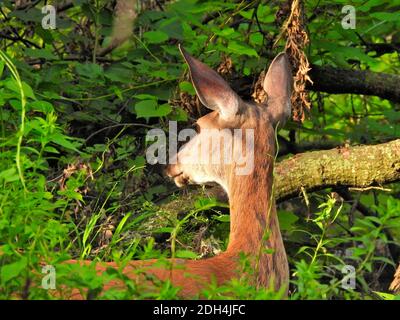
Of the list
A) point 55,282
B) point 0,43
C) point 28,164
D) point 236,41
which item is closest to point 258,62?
point 236,41

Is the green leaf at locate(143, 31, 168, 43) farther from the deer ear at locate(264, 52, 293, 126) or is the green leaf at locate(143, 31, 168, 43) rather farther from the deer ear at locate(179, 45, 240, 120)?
the deer ear at locate(179, 45, 240, 120)

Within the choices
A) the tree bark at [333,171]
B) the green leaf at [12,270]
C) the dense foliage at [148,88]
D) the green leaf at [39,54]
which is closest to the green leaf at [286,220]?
the dense foliage at [148,88]

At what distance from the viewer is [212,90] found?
5.61 m

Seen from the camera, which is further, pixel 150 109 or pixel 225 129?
pixel 150 109

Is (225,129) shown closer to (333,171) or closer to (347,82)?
(333,171)

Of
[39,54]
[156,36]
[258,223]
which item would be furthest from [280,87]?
[39,54]

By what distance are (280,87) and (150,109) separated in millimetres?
1010

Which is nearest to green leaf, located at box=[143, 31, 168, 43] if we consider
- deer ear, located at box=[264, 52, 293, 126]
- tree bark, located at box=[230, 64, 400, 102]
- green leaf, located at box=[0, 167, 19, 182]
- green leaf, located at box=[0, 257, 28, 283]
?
tree bark, located at box=[230, 64, 400, 102]

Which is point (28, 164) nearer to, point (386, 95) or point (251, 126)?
point (251, 126)

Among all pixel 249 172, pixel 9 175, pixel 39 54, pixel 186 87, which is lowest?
pixel 9 175

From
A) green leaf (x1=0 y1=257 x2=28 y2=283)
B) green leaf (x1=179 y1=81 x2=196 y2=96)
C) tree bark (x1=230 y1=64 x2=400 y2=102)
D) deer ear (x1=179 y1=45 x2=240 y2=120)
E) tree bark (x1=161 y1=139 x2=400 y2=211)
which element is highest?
tree bark (x1=230 y1=64 x2=400 y2=102)

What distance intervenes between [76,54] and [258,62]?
1.60 metres

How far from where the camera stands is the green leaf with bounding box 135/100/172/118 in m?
6.66

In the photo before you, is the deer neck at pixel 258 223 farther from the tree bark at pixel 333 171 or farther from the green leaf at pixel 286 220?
the green leaf at pixel 286 220
